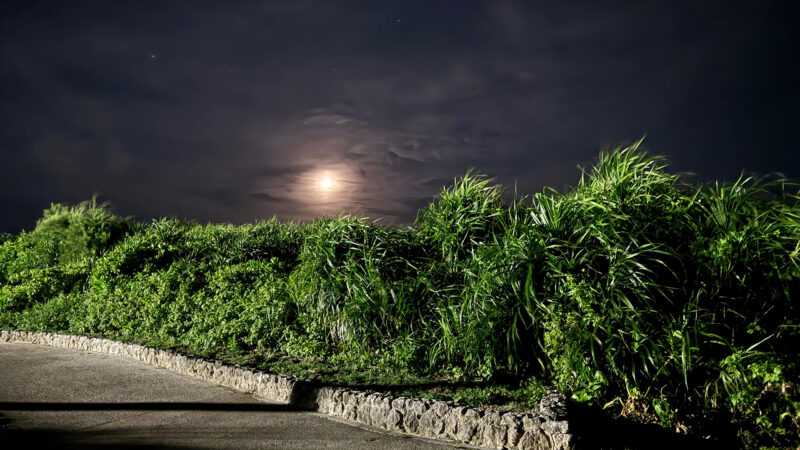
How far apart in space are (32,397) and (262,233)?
5594mm

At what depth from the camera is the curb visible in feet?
11.8

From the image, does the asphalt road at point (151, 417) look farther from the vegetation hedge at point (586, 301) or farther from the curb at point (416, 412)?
the vegetation hedge at point (586, 301)

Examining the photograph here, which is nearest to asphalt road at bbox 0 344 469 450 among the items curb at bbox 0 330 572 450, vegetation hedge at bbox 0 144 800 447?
curb at bbox 0 330 572 450

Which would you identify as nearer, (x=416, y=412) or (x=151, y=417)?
(x=416, y=412)

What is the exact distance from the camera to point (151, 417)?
14.0 ft

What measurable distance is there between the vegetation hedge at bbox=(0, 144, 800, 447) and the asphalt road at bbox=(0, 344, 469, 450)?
1.36 meters

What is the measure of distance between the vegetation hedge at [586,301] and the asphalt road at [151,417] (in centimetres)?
136

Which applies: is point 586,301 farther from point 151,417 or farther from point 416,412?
point 151,417

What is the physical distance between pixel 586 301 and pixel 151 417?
3.74 metres

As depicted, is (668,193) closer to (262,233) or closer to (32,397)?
(32,397)

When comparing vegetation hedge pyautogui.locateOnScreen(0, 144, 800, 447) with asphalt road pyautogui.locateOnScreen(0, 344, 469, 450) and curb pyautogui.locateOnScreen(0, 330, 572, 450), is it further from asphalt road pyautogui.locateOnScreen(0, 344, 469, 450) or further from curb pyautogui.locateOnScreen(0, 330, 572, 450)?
asphalt road pyautogui.locateOnScreen(0, 344, 469, 450)

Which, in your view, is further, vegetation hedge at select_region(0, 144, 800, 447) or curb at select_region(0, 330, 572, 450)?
vegetation hedge at select_region(0, 144, 800, 447)

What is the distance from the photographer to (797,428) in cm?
385

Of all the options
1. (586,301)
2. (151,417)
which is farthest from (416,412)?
(151,417)
